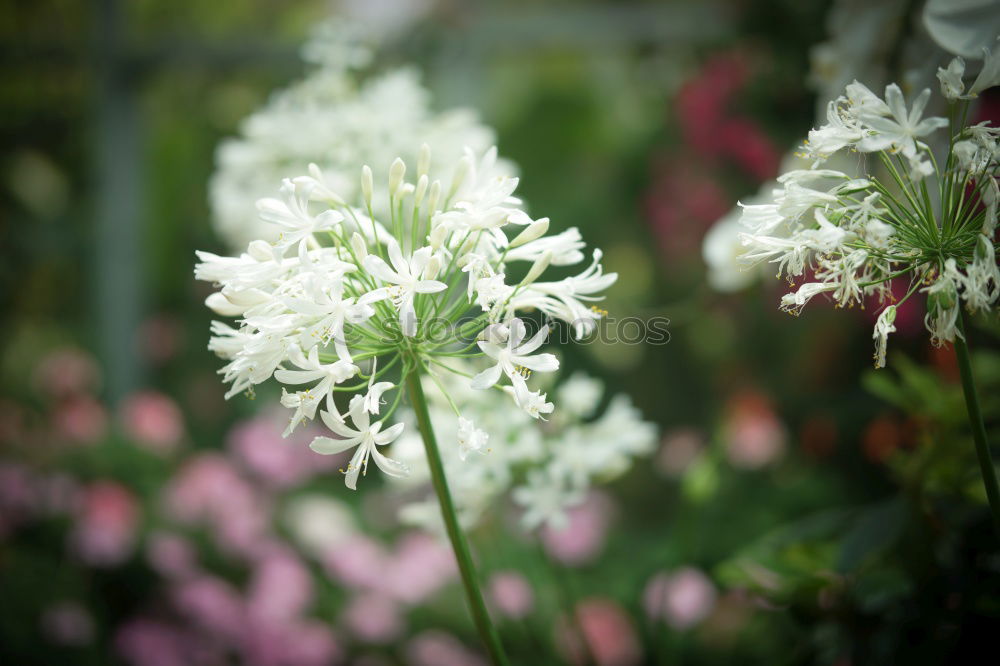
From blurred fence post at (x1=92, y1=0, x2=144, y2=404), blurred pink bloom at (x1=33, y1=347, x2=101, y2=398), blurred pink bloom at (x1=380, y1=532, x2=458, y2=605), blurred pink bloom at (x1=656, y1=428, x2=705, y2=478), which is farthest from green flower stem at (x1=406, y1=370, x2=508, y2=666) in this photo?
blurred fence post at (x1=92, y1=0, x2=144, y2=404)

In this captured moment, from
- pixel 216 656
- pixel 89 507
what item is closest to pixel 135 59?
pixel 89 507

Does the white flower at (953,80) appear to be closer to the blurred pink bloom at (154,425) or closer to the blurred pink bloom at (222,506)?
the blurred pink bloom at (222,506)

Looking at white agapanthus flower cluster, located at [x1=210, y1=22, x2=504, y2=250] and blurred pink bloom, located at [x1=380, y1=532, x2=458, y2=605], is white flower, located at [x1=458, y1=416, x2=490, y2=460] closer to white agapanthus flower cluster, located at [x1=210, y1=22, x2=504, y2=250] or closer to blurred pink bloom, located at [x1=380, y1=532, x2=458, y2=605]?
white agapanthus flower cluster, located at [x1=210, y1=22, x2=504, y2=250]

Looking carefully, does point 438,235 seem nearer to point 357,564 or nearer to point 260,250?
point 260,250

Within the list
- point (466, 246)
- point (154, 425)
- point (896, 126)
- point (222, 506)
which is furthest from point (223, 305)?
point (154, 425)

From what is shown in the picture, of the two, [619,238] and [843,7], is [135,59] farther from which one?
[843,7]
